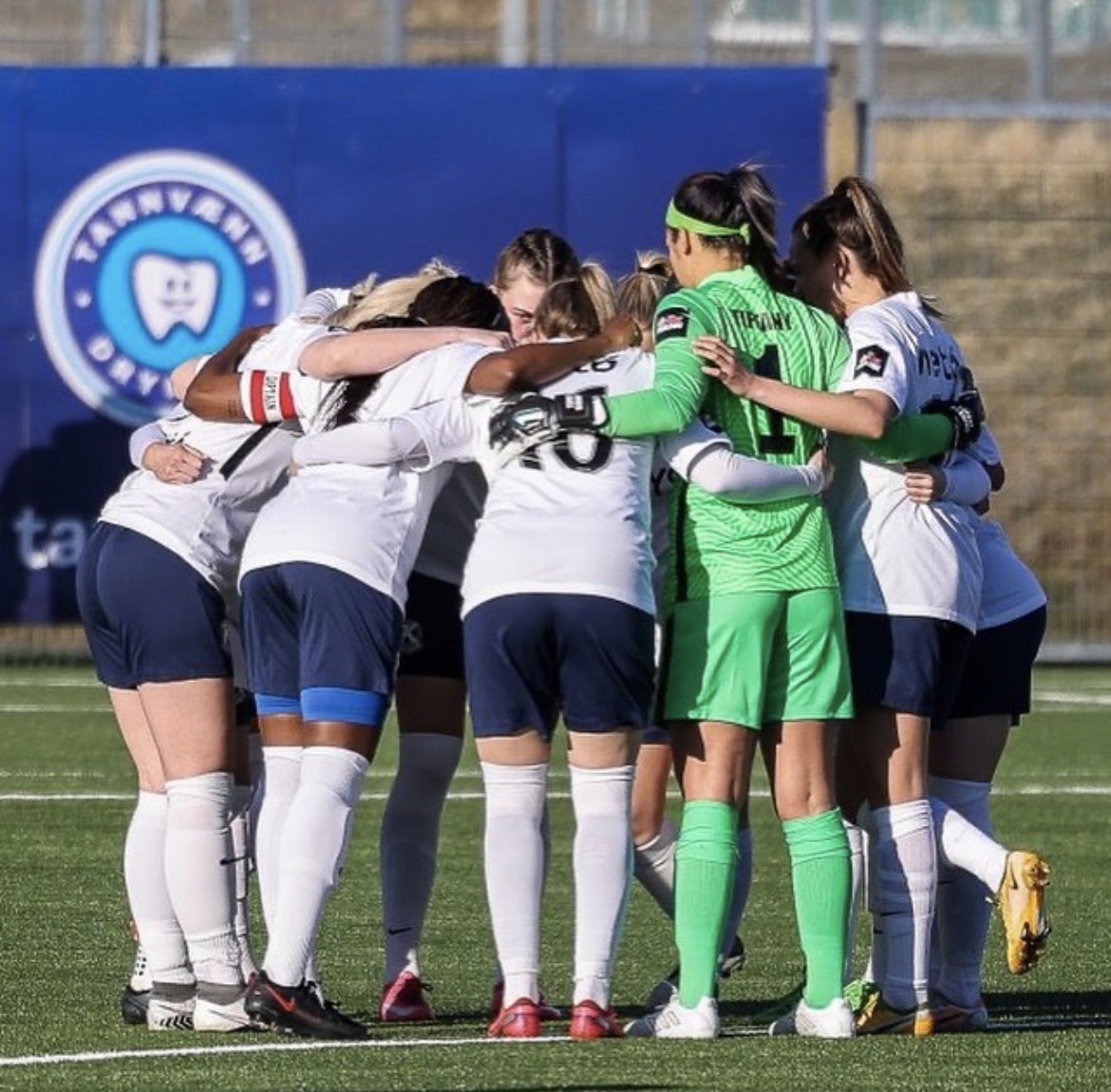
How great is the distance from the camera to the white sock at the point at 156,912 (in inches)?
241

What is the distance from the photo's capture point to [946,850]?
6.20 metres

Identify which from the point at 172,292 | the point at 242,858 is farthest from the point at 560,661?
the point at 172,292

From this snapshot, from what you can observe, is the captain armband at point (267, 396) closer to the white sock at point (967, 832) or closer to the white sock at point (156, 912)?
the white sock at point (156, 912)

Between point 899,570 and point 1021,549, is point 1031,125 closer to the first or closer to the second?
point 1021,549

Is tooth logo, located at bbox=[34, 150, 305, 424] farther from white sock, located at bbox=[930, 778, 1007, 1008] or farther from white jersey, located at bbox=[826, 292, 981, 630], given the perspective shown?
white jersey, located at bbox=[826, 292, 981, 630]

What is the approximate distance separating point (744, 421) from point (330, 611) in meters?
0.92

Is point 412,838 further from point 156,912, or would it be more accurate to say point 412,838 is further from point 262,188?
point 262,188

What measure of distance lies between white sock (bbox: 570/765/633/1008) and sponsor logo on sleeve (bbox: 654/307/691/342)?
0.87m

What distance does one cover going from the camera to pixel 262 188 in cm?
1672

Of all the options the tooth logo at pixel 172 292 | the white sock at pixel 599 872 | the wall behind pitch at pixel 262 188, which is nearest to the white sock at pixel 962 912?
the white sock at pixel 599 872

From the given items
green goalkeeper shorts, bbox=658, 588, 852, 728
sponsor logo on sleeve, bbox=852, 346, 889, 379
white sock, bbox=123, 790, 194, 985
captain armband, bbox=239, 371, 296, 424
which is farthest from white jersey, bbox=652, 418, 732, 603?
white sock, bbox=123, 790, 194, 985

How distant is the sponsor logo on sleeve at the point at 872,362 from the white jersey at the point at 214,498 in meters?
1.21

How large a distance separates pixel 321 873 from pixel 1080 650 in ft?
41.7

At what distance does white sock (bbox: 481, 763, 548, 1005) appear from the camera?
579cm
